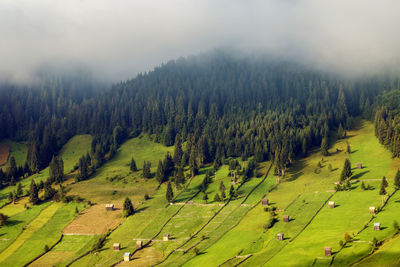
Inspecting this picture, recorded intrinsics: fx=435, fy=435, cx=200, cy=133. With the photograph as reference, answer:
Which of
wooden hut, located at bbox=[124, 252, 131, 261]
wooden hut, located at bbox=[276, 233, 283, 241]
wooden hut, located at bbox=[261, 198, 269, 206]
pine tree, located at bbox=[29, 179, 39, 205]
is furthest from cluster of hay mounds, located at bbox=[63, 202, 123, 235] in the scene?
wooden hut, located at bbox=[276, 233, 283, 241]

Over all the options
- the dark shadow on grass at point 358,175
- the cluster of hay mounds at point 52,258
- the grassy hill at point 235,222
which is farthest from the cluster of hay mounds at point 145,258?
the dark shadow on grass at point 358,175

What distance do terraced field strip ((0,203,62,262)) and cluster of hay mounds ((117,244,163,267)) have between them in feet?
122

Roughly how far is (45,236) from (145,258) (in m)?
40.1

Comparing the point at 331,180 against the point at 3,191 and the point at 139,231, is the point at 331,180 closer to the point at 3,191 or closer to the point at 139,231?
the point at 139,231

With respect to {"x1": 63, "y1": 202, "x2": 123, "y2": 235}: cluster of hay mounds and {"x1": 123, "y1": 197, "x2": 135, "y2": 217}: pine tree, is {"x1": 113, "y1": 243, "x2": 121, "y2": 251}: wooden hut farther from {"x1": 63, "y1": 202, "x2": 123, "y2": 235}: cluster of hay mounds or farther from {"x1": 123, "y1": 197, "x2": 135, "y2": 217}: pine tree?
{"x1": 123, "y1": 197, "x2": 135, "y2": 217}: pine tree

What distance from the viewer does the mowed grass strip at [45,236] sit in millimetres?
120500

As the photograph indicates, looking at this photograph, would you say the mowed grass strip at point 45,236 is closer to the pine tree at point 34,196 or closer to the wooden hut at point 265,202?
the pine tree at point 34,196

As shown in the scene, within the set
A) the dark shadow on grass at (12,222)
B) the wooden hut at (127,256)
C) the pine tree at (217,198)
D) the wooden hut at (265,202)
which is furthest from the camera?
the pine tree at (217,198)

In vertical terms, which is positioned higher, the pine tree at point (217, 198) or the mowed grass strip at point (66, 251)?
the pine tree at point (217, 198)

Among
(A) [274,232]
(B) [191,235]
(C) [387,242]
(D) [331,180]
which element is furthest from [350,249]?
(D) [331,180]

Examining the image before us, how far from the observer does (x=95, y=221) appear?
145125 millimetres

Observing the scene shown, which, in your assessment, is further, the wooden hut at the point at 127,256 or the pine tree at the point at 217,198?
the pine tree at the point at 217,198

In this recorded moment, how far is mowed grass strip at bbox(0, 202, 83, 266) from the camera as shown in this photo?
120 metres

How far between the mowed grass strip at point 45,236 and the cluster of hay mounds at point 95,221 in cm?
337
